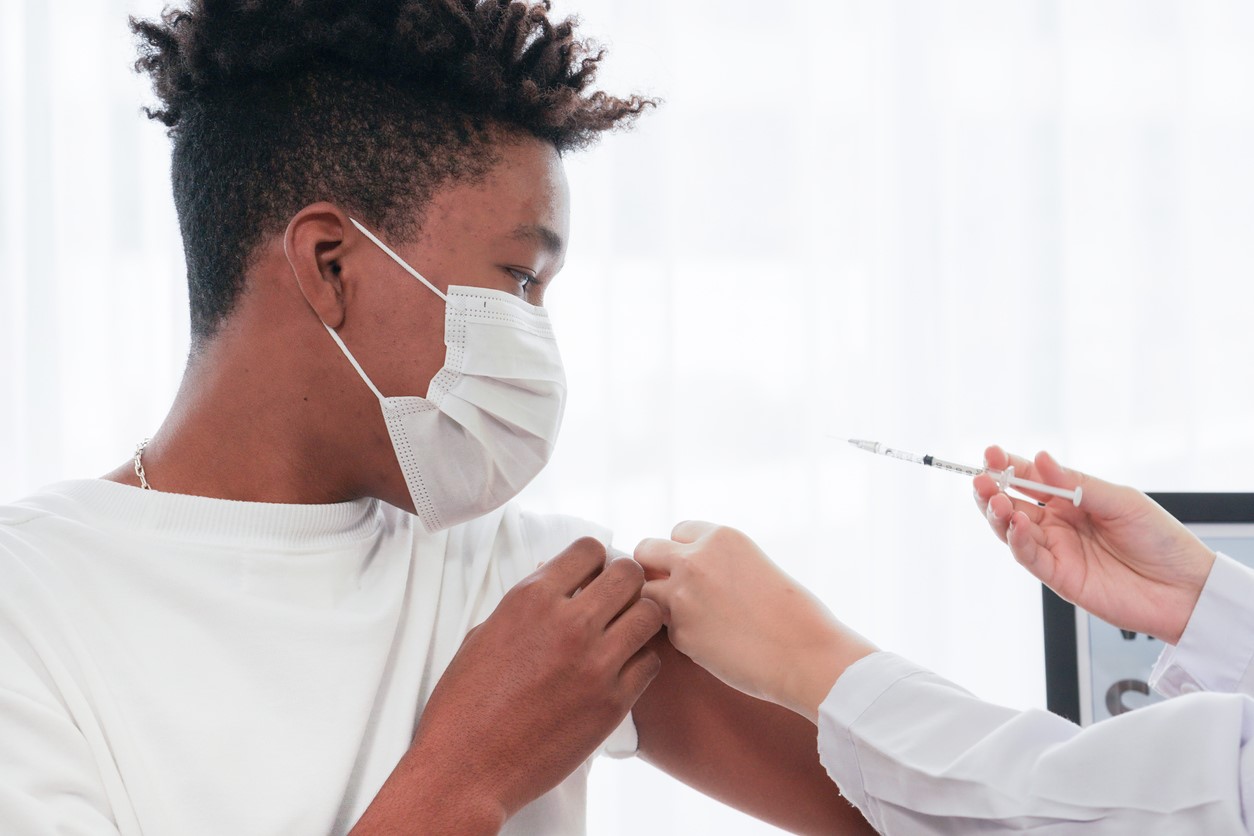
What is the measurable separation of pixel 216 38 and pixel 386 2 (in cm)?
20

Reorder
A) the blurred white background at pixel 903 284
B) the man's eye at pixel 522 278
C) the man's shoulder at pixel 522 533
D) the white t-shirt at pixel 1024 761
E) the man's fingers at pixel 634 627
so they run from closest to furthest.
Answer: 1. the white t-shirt at pixel 1024 761
2. the man's fingers at pixel 634 627
3. the man's eye at pixel 522 278
4. the man's shoulder at pixel 522 533
5. the blurred white background at pixel 903 284

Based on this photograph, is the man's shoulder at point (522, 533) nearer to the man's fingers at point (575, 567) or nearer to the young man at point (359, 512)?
the young man at point (359, 512)

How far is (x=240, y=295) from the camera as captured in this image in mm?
1110

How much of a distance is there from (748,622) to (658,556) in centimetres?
15

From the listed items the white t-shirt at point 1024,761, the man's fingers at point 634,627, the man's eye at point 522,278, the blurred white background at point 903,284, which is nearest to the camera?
the white t-shirt at point 1024,761

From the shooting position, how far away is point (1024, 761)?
803mm

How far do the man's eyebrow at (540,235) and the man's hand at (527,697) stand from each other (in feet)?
1.12

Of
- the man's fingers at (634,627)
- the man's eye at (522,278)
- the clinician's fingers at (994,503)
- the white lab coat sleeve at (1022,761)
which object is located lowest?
the white lab coat sleeve at (1022,761)

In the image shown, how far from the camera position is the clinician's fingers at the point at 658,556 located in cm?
108

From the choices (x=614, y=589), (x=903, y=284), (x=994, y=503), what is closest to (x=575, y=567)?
(x=614, y=589)

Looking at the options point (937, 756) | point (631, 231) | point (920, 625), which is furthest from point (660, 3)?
point (937, 756)

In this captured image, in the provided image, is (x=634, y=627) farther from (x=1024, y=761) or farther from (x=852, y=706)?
(x=1024, y=761)

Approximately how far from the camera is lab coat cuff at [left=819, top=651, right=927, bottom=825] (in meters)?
0.87

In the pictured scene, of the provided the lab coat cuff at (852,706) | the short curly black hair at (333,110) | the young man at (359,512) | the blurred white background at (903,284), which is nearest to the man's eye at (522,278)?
the young man at (359,512)
